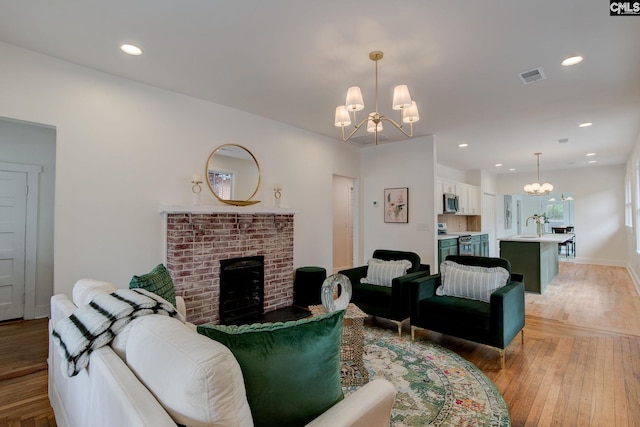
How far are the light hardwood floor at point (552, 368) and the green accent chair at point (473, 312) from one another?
0.24m

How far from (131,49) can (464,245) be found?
6.14 m

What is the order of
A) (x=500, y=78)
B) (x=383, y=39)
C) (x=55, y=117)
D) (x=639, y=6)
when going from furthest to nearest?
1. (x=500, y=78)
2. (x=55, y=117)
3. (x=383, y=39)
4. (x=639, y=6)

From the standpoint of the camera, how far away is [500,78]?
3.07 metres

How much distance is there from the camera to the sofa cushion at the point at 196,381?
843 millimetres

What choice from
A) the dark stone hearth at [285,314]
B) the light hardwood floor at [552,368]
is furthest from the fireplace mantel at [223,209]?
the light hardwood floor at [552,368]

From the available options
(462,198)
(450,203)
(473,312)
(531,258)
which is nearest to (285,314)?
(473,312)

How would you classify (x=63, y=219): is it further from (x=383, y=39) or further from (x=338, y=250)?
(x=338, y=250)

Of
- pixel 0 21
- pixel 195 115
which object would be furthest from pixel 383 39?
pixel 0 21

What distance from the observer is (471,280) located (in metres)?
3.15

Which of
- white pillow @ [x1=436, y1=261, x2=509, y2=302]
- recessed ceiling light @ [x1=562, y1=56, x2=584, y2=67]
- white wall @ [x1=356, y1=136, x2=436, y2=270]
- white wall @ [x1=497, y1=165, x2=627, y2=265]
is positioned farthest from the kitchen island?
white wall @ [x1=497, y1=165, x2=627, y2=265]

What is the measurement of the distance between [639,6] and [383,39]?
5.38 ft

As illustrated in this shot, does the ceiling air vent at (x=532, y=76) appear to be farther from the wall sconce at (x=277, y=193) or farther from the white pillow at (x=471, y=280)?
the wall sconce at (x=277, y=193)

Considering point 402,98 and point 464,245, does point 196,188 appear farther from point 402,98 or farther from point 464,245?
point 464,245

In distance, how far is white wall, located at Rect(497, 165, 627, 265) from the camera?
25.8ft
